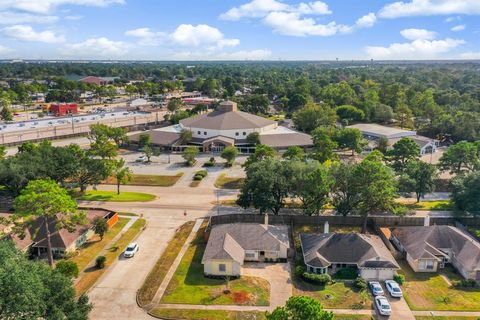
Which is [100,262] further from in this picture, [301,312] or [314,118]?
[314,118]

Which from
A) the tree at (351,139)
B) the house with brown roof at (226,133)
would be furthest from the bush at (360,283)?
the house with brown roof at (226,133)

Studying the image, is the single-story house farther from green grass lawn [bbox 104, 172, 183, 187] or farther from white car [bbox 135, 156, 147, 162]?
white car [bbox 135, 156, 147, 162]

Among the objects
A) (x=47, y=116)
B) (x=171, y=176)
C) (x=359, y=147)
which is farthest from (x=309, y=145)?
(x=47, y=116)

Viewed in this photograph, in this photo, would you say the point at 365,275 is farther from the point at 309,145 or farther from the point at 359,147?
the point at 309,145

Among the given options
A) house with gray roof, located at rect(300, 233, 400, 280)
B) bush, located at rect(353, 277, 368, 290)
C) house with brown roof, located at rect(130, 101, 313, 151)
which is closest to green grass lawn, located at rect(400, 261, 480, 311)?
house with gray roof, located at rect(300, 233, 400, 280)

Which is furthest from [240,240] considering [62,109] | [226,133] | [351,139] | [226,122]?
[62,109]

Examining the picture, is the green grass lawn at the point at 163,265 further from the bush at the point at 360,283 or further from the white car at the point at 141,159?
the white car at the point at 141,159

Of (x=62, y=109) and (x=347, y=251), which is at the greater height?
(x=62, y=109)
